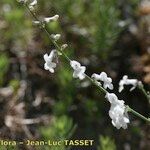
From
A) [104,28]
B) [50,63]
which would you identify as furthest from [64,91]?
[50,63]

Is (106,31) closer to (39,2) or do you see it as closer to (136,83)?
(39,2)

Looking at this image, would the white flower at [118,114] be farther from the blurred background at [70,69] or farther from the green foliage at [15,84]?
the green foliage at [15,84]

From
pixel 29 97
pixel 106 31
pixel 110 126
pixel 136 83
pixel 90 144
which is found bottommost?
pixel 136 83

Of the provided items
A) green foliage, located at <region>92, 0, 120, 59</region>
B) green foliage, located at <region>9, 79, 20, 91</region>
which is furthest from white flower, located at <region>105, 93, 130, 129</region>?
green foliage, located at <region>92, 0, 120, 59</region>

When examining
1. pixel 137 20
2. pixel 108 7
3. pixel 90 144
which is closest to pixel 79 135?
pixel 90 144

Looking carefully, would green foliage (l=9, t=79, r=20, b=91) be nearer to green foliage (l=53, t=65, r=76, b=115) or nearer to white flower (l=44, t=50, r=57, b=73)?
green foliage (l=53, t=65, r=76, b=115)

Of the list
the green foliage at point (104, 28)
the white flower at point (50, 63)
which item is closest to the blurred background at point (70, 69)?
the green foliage at point (104, 28)

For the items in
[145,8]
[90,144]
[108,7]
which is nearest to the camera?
[90,144]

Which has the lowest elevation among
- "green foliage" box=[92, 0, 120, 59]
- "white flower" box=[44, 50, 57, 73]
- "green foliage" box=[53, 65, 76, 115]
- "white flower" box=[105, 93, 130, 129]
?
"white flower" box=[105, 93, 130, 129]
